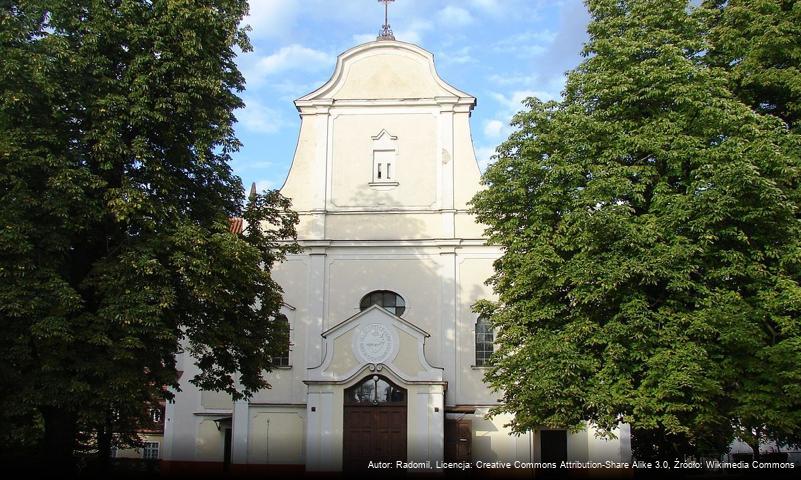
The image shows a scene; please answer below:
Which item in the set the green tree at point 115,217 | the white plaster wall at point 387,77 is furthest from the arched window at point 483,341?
the green tree at point 115,217

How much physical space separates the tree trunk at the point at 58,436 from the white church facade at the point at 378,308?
315 inches

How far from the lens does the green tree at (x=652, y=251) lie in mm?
14773

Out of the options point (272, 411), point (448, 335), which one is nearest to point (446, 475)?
point (448, 335)

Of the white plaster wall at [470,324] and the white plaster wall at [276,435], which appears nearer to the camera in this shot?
the white plaster wall at [276,435]

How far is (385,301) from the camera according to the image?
25.0 meters

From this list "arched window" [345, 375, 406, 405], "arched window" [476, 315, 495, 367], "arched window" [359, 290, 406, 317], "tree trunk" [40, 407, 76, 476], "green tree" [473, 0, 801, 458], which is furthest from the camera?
"arched window" [359, 290, 406, 317]

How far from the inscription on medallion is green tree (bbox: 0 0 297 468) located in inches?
203

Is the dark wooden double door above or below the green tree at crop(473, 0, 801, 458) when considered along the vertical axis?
below

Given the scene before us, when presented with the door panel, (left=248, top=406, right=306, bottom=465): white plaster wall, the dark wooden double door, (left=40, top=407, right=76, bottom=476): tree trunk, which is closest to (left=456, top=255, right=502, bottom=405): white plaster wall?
the door panel

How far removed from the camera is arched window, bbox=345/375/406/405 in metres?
21.9

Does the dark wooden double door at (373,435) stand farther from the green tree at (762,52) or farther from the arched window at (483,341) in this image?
the green tree at (762,52)

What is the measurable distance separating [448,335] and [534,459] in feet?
15.1

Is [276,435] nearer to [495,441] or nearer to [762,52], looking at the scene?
[495,441]

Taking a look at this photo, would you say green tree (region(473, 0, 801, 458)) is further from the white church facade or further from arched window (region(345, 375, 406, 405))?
the white church facade
